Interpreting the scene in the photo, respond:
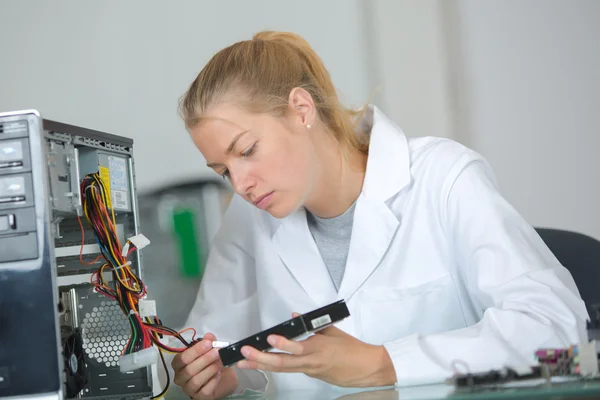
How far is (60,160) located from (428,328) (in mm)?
818

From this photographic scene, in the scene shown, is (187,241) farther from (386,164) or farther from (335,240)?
(386,164)

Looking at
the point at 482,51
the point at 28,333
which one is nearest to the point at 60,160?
the point at 28,333

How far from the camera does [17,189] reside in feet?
3.44

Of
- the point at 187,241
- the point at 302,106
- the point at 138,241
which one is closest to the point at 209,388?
the point at 138,241

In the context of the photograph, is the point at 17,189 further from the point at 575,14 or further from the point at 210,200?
the point at 575,14

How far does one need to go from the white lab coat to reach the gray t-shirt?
1.0 inches

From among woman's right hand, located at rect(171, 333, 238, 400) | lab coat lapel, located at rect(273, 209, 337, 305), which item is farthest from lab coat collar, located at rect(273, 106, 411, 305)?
woman's right hand, located at rect(171, 333, 238, 400)

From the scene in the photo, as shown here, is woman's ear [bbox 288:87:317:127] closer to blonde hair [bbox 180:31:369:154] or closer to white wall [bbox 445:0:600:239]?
blonde hair [bbox 180:31:369:154]

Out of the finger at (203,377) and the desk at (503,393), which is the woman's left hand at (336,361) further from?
the finger at (203,377)

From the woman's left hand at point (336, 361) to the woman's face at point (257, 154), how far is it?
36cm

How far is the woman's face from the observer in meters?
1.39

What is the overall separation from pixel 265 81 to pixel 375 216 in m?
0.36

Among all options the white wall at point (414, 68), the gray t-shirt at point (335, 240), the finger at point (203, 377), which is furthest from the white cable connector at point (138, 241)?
the white wall at point (414, 68)

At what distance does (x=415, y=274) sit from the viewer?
1.51 meters
